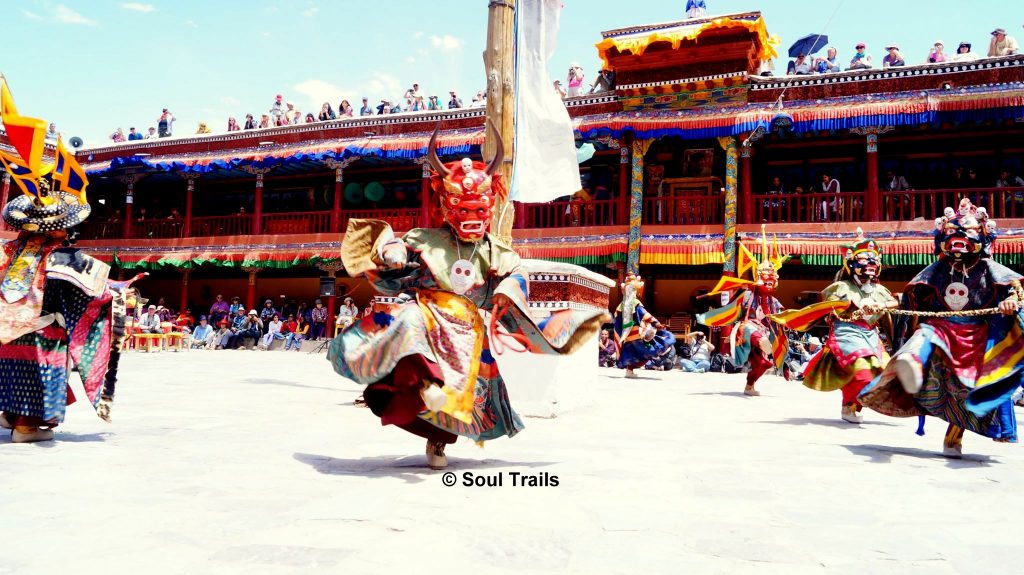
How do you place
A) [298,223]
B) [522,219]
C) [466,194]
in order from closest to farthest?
1. [466,194]
2. [522,219]
3. [298,223]

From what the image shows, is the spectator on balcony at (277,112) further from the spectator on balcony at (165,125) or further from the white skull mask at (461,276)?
the white skull mask at (461,276)

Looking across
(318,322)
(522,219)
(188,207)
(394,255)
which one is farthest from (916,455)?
(188,207)

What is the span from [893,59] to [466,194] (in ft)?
49.4

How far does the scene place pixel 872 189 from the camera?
16.1 metres

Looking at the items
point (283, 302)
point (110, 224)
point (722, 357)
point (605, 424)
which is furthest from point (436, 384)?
point (110, 224)

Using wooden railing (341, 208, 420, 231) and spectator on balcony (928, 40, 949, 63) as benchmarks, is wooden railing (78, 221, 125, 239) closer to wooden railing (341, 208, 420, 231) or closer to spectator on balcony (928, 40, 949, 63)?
wooden railing (341, 208, 420, 231)

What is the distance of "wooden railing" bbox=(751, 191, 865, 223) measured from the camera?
53.5 ft

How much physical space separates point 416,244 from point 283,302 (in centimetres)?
1945

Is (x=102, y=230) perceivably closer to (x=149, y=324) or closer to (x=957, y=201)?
(x=149, y=324)

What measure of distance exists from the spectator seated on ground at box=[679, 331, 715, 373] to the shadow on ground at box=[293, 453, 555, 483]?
37.7 feet

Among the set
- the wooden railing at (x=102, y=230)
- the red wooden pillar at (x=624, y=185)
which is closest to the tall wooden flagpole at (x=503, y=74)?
the red wooden pillar at (x=624, y=185)

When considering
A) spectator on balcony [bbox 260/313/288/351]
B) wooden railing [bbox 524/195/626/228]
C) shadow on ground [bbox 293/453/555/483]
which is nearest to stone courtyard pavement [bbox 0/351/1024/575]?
shadow on ground [bbox 293/453/555/483]

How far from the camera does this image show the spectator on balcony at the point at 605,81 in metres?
18.6

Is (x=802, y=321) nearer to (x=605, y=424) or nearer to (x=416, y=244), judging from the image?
(x=605, y=424)
